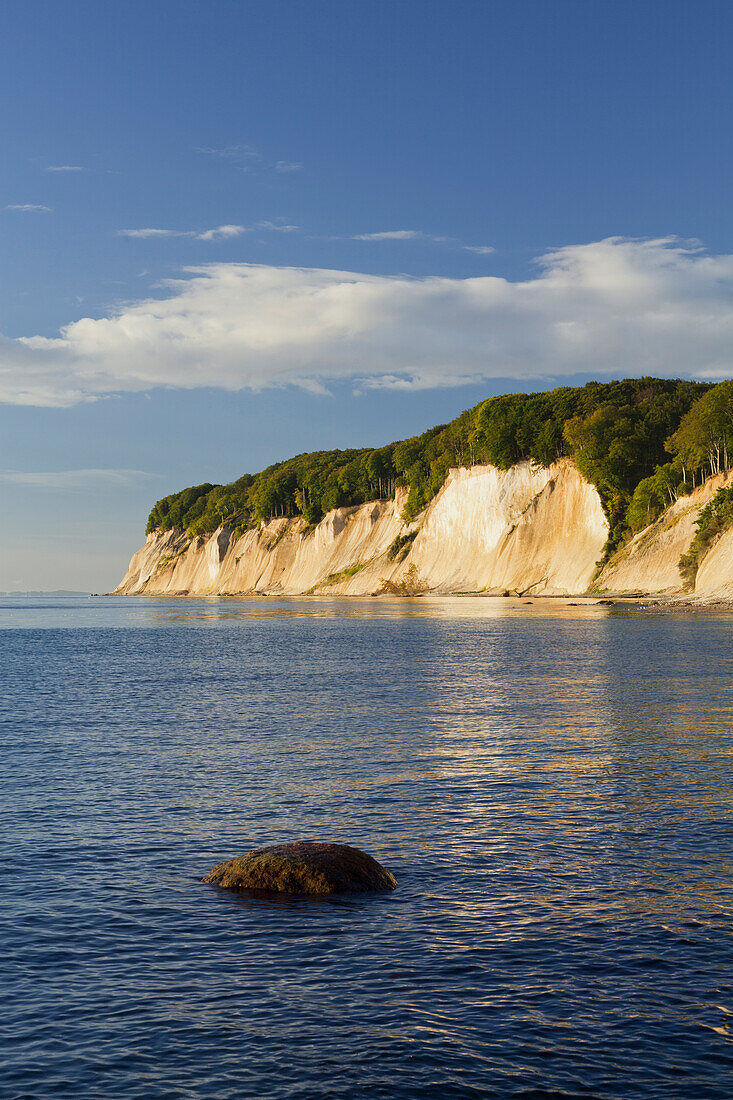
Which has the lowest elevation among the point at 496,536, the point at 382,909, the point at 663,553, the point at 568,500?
the point at 382,909

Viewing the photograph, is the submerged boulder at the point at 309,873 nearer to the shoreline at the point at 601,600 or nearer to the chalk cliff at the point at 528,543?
the shoreline at the point at 601,600

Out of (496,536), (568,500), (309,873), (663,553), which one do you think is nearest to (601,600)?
(663,553)

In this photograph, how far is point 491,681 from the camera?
41.6 m

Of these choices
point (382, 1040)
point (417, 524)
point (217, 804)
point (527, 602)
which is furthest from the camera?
point (417, 524)

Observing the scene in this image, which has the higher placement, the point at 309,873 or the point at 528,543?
the point at 528,543

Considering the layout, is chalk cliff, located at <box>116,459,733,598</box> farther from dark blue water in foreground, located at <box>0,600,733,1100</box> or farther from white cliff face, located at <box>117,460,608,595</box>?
dark blue water in foreground, located at <box>0,600,733,1100</box>

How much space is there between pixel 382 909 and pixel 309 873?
140 centimetres

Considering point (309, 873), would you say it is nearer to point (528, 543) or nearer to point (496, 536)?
point (528, 543)

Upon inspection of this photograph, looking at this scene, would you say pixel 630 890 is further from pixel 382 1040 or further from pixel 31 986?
pixel 31 986

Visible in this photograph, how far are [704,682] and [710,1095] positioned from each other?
31.5 metres

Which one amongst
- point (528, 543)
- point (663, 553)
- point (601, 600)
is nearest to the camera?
point (663, 553)

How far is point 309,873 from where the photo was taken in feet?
46.2

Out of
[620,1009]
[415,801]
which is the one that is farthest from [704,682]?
[620,1009]

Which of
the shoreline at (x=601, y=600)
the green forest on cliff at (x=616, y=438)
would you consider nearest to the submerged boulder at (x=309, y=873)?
the shoreline at (x=601, y=600)
